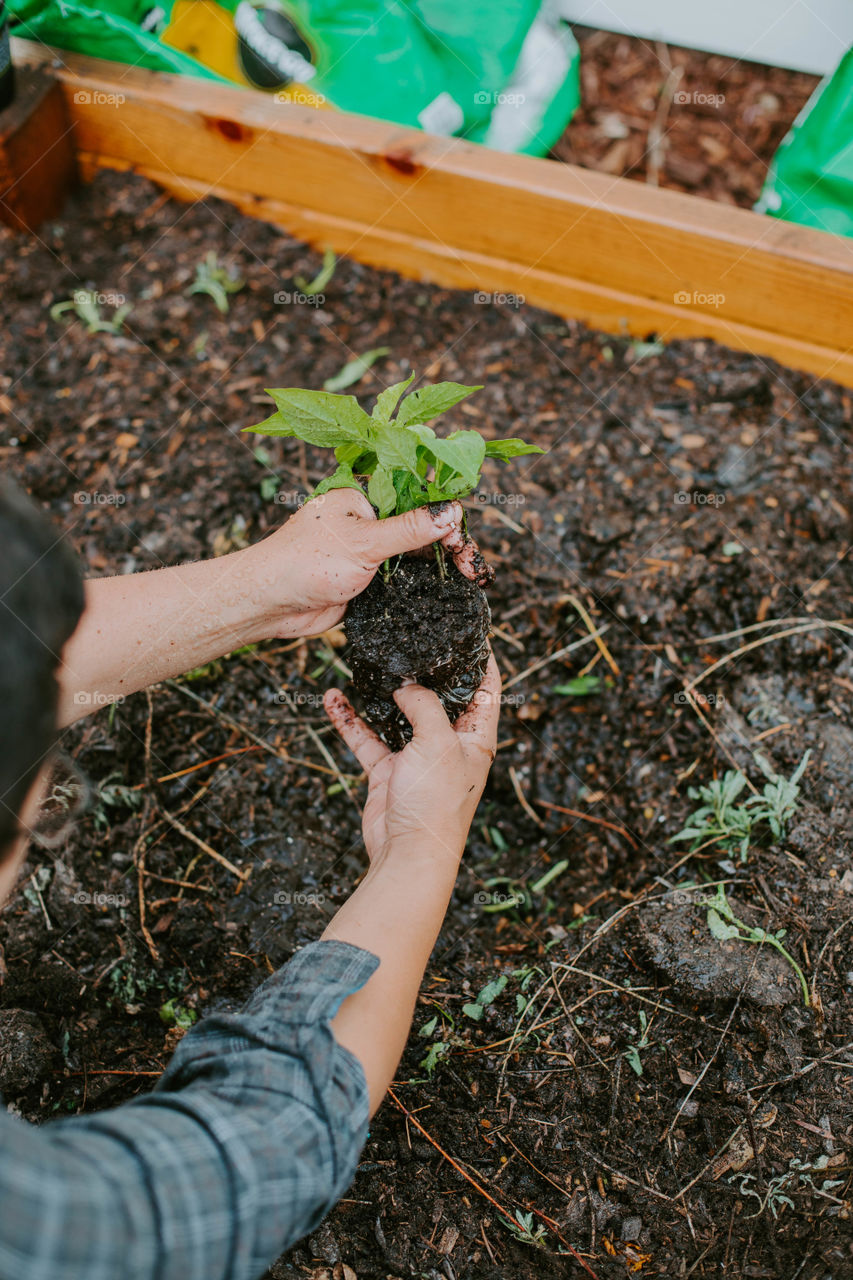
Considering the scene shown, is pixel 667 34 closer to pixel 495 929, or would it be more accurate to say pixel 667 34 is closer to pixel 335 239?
pixel 335 239

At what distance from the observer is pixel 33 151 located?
3016 mm

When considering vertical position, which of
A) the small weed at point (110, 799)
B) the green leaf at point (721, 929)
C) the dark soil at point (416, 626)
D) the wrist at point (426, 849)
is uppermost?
the dark soil at point (416, 626)

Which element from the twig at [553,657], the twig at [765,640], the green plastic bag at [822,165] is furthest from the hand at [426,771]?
the green plastic bag at [822,165]

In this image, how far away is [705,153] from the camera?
12.6ft

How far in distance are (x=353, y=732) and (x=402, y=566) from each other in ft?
1.40

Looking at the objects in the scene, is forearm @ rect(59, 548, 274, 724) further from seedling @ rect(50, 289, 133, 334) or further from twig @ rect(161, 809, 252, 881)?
seedling @ rect(50, 289, 133, 334)

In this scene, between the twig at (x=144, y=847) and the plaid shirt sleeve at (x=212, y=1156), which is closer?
the plaid shirt sleeve at (x=212, y=1156)

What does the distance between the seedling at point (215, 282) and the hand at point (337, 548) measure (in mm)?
1559

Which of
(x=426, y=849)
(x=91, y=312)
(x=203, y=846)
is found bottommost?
(x=203, y=846)

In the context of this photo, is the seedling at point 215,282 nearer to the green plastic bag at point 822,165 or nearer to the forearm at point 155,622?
the forearm at point 155,622

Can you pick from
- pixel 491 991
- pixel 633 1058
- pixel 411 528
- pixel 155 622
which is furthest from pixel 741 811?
pixel 155 622

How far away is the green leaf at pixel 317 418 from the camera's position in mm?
1625

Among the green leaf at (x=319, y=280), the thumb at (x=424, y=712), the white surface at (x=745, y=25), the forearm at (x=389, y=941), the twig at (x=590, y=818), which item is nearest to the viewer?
the forearm at (x=389, y=941)

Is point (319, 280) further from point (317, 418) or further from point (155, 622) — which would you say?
point (155, 622)
